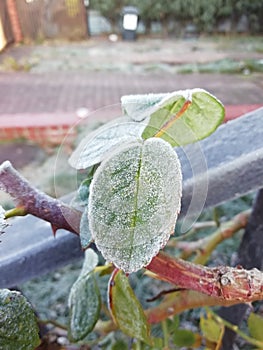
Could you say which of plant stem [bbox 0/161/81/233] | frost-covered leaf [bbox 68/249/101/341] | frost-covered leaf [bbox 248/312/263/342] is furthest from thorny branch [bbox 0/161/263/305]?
frost-covered leaf [bbox 248/312/263/342]

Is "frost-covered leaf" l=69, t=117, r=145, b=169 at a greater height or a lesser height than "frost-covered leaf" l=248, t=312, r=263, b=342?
greater

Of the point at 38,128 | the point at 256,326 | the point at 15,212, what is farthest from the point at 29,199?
the point at 38,128

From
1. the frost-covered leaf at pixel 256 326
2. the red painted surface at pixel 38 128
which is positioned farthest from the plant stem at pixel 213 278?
the red painted surface at pixel 38 128

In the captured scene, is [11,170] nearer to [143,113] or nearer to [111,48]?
[143,113]

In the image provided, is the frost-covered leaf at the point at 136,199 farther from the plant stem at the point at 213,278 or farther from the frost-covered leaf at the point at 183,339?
the frost-covered leaf at the point at 183,339

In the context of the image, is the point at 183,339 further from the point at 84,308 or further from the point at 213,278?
the point at 213,278

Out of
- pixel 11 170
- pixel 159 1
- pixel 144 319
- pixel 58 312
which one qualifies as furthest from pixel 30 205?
pixel 159 1

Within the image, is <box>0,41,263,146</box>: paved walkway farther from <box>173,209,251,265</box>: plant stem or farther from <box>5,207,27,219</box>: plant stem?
<box>5,207,27,219</box>: plant stem
